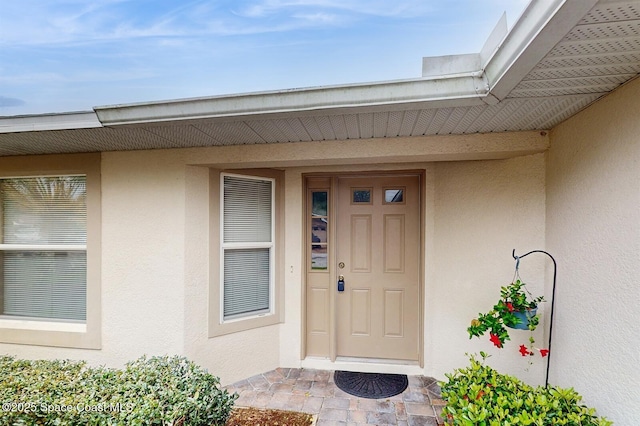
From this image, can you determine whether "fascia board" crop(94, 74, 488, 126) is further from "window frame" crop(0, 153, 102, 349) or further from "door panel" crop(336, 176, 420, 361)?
"door panel" crop(336, 176, 420, 361)

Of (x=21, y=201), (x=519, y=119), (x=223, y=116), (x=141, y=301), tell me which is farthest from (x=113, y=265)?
(x=519, y=119)

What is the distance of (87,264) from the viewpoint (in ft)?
10.9

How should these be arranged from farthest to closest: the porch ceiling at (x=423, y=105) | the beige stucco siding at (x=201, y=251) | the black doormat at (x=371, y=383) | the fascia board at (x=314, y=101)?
the black doormat at (x=371, y=383), the beige stucco siding at (x=201, y=251), the fascia board at (x=314, y=101), the porch ceiling at (x=423, y=105)

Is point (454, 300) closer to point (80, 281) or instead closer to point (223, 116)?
point (223, 116)

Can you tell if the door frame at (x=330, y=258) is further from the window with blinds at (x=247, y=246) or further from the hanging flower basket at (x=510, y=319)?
the hanging flower basket at (x=510, y=319)

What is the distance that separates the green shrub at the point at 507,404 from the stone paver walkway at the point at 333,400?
2.90 feet

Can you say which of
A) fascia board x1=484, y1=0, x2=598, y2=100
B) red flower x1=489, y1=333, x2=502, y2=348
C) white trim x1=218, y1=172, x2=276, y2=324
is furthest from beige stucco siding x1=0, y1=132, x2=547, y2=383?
fascia board x1=484, y1=0, x2=598, y2=100

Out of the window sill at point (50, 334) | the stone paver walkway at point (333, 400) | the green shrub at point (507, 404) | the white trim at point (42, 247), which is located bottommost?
the stone paver walkway at point (333, 400)

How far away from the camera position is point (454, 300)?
327cm

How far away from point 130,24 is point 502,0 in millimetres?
4457

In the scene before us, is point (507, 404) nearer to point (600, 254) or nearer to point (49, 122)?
point (600, 254)

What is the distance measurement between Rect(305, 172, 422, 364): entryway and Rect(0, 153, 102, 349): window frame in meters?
2.42

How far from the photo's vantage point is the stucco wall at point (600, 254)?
5.53 ft

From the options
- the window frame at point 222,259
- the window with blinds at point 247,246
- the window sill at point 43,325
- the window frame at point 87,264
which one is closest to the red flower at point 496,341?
the window frame at point 222,259
